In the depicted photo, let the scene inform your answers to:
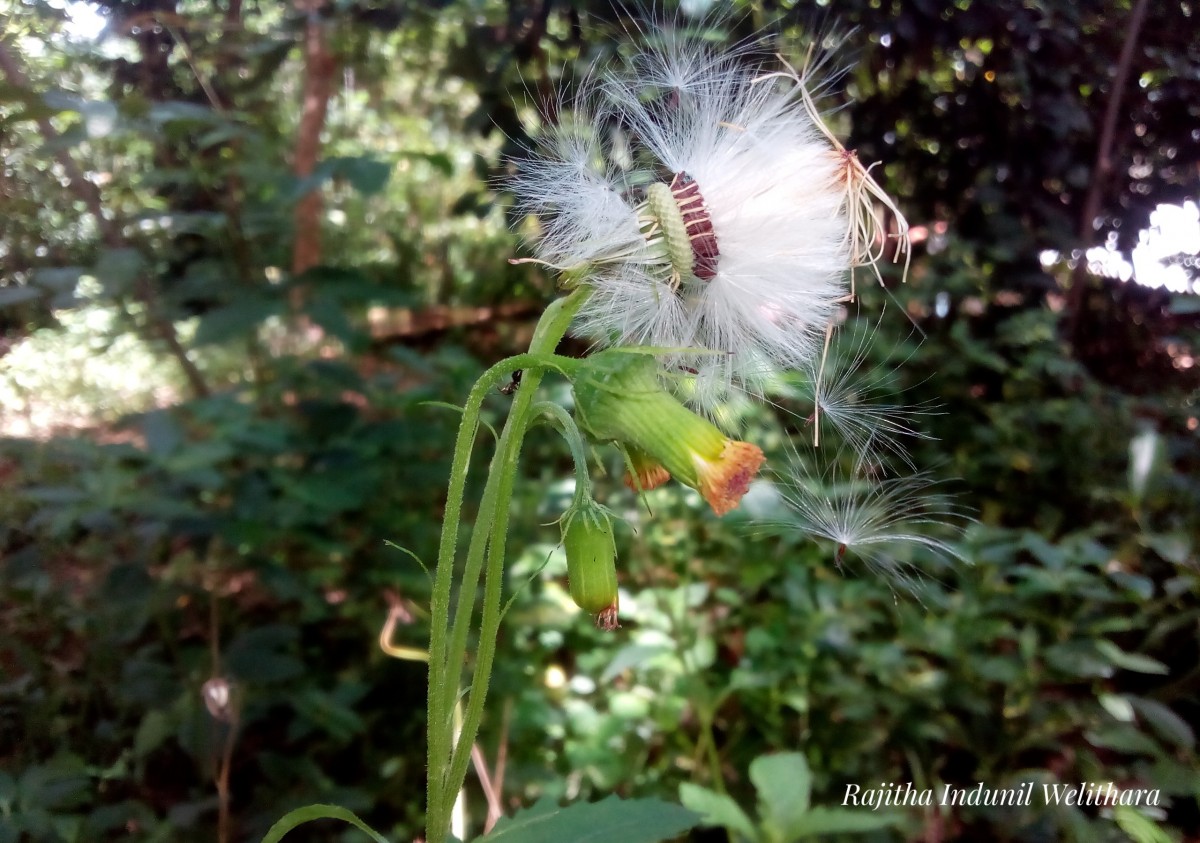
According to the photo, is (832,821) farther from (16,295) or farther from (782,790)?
(16,295)

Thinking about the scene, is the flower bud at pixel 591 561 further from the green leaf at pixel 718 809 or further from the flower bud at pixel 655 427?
the green leaf at pixel 718 809

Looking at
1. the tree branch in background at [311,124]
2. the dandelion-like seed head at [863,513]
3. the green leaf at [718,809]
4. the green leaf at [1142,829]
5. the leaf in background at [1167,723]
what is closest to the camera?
the dandelion-like seed head at [863,513]

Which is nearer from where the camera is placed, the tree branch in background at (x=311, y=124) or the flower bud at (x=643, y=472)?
the flower bud at (x=643, y=472)

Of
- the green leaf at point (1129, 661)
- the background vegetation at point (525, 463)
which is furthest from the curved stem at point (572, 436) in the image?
the green leaf at point (1129, 661)

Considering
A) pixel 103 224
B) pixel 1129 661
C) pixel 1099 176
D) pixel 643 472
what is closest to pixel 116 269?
pixel 103 224

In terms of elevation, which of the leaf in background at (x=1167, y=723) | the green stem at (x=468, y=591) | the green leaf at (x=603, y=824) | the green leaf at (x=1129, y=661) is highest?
the green stem at (x=468, y=591)

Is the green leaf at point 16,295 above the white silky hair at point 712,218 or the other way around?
the other way around
